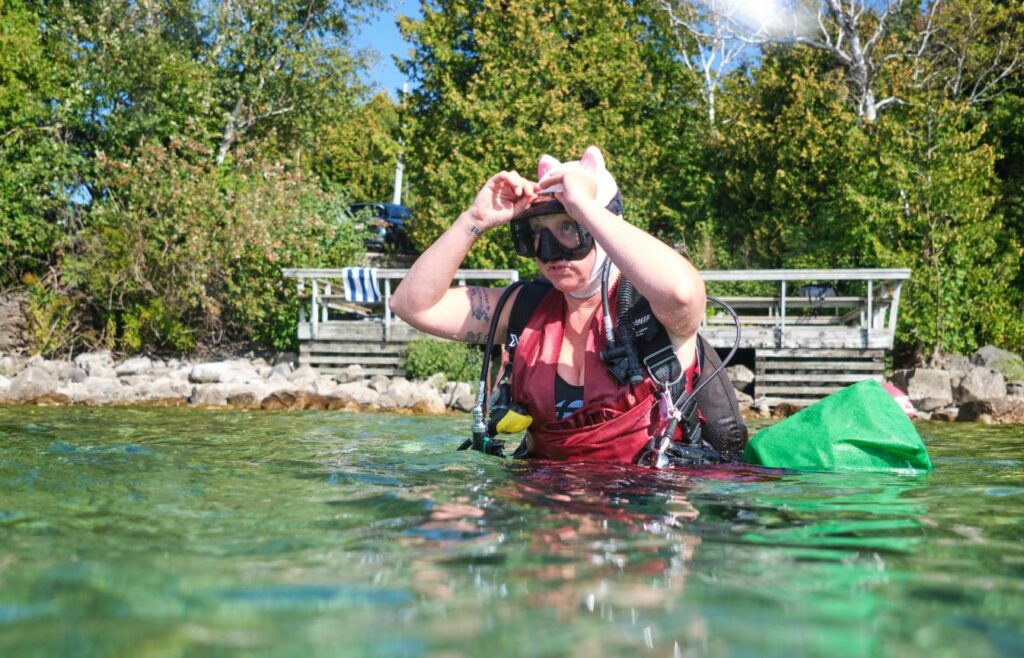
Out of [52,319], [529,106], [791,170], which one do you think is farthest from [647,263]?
[791,170]

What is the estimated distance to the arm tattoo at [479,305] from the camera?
16.2 ft

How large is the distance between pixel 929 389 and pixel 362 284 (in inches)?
374

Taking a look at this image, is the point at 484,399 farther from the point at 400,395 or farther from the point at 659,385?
the point at 400,395

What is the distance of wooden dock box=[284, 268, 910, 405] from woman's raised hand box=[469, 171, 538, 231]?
452 inches

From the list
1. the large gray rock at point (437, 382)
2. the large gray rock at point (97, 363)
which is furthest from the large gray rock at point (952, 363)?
the large gray rock at point (97, 363)

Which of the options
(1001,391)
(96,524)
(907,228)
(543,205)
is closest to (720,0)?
(907,228)

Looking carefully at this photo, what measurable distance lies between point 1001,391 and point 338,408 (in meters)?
9.32

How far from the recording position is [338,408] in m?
13.4

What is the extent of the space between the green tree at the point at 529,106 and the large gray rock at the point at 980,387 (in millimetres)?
9573

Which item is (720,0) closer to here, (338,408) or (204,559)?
(338,408)

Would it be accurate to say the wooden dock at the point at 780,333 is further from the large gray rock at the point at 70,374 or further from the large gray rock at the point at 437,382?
the large gray rock at the point at 70,374

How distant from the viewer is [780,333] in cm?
1644

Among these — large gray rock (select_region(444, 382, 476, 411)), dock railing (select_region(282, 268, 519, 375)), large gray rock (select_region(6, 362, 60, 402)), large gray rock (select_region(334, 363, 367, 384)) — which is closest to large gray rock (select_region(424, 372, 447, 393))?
large gray rock (select_region(444, 382, 476, 411))

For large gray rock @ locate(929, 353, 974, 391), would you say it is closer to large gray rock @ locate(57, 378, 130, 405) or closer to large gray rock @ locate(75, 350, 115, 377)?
large gray rock @ locate(57, 378, 130, 405)
